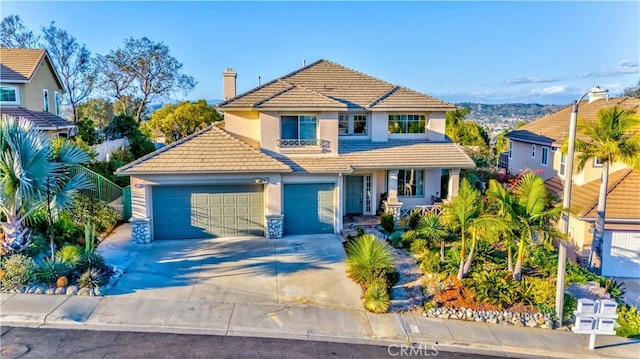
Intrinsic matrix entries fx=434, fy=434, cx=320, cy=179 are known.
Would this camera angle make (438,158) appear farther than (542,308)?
Yes

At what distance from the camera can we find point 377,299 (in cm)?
1189

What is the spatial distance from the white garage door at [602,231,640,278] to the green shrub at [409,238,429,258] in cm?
730

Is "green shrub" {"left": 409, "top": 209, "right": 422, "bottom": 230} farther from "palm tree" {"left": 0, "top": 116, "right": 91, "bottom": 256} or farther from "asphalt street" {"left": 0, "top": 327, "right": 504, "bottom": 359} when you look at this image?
"palm tree" {"left": 0, "top": 116, "right": 91, "bottom": 256}

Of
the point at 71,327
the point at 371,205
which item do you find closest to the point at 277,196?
the point at 371,205

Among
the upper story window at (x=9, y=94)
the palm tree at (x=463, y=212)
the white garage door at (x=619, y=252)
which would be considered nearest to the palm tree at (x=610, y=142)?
the white garage door at (x=619, y=252)

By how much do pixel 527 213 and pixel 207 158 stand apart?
11420 mm

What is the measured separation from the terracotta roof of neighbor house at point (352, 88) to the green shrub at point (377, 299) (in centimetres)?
1049

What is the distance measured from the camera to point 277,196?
56.8 feet

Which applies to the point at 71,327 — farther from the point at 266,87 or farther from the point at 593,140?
the point at 593,140

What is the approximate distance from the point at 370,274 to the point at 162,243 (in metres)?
8.38

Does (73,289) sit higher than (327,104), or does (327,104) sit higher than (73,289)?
(327,104)

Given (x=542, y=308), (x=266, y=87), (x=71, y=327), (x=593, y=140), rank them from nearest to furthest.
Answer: (x=71, y=327) → (x=542, y=308) → (x=593, y=140) → (x=266, y=87)

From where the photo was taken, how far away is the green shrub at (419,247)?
15.6m

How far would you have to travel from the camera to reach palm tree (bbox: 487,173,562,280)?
12.7 m
